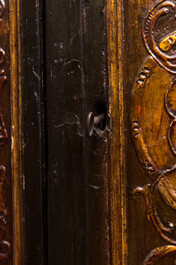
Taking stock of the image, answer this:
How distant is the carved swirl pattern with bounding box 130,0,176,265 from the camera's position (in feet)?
1.96

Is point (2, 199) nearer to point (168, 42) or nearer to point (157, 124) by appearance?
point (157, 124)

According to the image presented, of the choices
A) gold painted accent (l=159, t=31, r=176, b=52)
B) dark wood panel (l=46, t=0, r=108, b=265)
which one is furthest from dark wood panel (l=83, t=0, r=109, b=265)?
gold painted accent (l=159, t=31, r=176, b=52)

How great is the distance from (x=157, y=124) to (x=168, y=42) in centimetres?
16

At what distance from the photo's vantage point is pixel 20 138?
0.65m

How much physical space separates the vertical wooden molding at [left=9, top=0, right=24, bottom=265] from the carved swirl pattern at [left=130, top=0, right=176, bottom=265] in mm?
245

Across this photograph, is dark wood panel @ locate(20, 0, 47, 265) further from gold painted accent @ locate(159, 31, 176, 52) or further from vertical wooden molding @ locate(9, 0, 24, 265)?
gold painted accent @ locate(159, 31, 176, 52)

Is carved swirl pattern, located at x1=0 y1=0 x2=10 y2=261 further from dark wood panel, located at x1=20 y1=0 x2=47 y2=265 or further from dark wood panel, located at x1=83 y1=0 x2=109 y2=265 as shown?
dark wood panel, located at x1=83 y1=0 x2=109 y2=265

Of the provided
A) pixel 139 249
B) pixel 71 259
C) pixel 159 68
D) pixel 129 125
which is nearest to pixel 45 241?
pixel 71 259

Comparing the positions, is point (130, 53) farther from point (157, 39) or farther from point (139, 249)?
point (139, 249)

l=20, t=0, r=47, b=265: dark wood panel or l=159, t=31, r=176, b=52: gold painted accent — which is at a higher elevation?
l=159, t=31, r=176, b=52: gold painted accent

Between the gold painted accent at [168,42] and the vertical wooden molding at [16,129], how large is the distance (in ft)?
0.98

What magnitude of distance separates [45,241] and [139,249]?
19 centimetres

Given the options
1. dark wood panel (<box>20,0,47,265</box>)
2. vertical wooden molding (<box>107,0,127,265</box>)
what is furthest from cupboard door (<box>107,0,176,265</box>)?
dark wood panel (<box>20,0,47,265</box>)

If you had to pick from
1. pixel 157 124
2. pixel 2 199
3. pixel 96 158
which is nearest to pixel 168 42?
pixel 157 124
